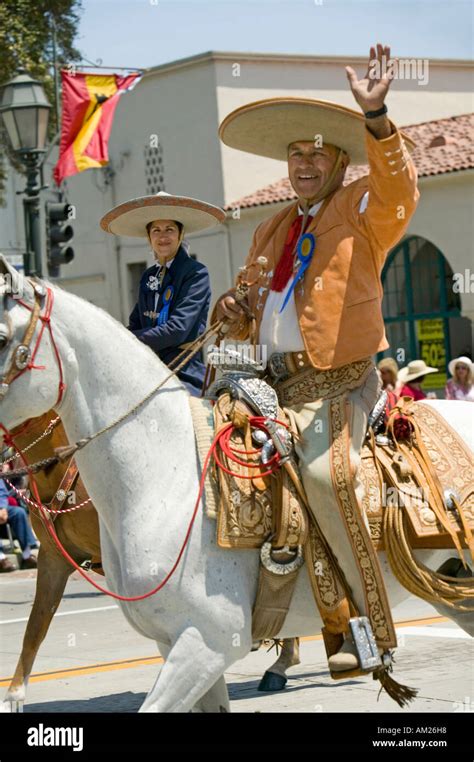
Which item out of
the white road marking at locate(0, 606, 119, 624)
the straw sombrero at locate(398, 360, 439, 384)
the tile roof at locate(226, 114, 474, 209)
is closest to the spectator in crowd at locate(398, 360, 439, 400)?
the straw sombrero at locate(398, 360, 439, 384)

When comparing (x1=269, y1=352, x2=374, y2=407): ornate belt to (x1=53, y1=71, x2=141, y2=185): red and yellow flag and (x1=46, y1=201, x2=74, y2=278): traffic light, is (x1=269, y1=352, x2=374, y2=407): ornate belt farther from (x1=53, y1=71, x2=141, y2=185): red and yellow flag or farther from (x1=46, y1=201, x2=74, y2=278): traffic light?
(x1=53, y1=71, x2=141, y2=185): red and yellow flag

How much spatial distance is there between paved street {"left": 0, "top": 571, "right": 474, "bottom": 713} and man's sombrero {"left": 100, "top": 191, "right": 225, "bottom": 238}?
280 cm

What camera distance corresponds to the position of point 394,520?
213 inches

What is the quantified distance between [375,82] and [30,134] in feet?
29.6

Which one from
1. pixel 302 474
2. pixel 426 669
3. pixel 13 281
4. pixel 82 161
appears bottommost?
pixel 426 669

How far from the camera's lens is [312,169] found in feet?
18.3

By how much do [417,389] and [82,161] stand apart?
8.24 meters

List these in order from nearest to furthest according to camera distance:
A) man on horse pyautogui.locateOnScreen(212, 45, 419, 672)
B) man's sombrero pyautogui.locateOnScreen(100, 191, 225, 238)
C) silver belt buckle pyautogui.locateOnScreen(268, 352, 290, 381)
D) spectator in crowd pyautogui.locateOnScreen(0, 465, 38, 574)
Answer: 1. man on horse pyautogui.locateOnScreen(212, 45, 419, 672)
2. silver belt buckle pyautogui.locateOnScreen(268, 352, 290, 381)
3. man's sombrero pyautogui.locateOnScreen(100, 191, 225, 238)
4. spectator in crowd pyautogui.locateOnScreen(0, 465, 38, 574)

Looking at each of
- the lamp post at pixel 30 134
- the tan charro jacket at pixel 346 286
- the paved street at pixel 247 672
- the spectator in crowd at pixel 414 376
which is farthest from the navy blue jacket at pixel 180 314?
the spectator in crowd at pixel 414 376

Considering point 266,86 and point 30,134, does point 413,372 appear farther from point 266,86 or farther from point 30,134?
point 266,86

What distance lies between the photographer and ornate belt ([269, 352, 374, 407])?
5.42m
